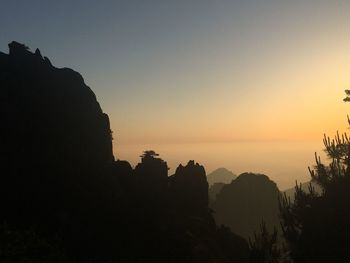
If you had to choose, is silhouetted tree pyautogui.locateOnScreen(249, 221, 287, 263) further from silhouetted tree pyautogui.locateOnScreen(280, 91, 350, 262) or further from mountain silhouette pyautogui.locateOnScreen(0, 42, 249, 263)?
mountain silhouette pyautogui.locateOnScreen(0, 42, 249, 263)

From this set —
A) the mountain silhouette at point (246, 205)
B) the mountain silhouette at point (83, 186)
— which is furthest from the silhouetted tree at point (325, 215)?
the mountain silhouette at point (246, 205)

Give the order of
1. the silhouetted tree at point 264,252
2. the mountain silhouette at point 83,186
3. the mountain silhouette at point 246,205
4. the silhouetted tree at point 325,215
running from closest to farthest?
the silhouetted tree at point 325,215 < the silhouetted tree at point 264,252 < the mountain silhouette at point 83,186 < the mountain silhouette at point 246,205

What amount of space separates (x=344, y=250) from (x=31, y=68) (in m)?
55.8

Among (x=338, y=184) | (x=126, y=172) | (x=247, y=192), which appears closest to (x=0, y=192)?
(x=126, y=172)

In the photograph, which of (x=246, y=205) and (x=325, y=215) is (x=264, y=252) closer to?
(x=325, y=215)

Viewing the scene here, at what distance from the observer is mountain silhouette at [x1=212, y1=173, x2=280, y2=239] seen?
141 metres

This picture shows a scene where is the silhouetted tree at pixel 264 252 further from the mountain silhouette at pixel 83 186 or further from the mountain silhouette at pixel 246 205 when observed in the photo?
the mountain silhouette at pixel 246 205

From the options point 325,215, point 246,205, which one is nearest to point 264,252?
point 325,215

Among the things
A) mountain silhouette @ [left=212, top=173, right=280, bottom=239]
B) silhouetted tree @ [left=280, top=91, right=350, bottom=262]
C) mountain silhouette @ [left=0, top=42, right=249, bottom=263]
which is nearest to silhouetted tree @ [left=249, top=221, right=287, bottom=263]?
silhouetted tree @ [left=280, top=91, right=350, bottom=262]

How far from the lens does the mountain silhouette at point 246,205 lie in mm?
141250

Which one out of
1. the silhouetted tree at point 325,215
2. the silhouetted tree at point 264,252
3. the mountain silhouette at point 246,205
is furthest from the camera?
Result: the mountain silhouette at point 246,205

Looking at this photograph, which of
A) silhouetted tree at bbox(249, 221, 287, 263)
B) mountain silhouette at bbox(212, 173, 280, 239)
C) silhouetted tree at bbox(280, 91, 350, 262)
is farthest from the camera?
mountain silhouette at bbox(212, 173, 280, 239)

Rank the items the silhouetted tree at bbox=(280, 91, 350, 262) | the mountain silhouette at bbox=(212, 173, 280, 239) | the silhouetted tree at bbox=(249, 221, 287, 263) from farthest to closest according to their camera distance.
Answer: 1. the mountain silhouette at bbox=(212, 173, 280, 239)
2. the silhouetted tree at bbox=(249, 221, 287, 263)
3. the silhouetted tree at bbox=(280, 91, 350, 262)

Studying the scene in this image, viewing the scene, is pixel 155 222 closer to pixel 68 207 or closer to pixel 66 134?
pixel 68 207
